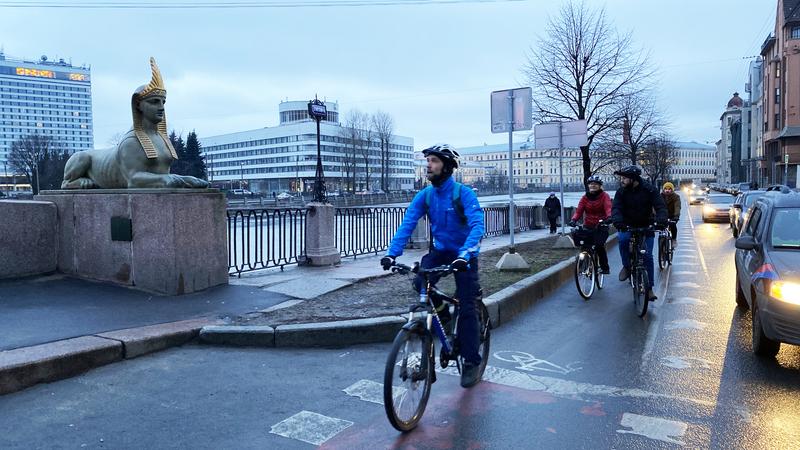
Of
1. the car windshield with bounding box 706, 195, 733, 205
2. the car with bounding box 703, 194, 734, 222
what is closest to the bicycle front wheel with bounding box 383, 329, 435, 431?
the car with bounding box 703, 194, 734, 222

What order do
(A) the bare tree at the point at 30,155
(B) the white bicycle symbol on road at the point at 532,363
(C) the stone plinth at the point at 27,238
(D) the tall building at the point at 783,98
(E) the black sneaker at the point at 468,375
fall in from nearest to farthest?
(E) the black sneaker at the point at 468,375 → (B) the white bicycle symbol on road at the point at 532,363 → (C) the stone plinth at the point at 27,238 → (D) the tall building at the point at 783,98 → (A) the bare tree at the point at 30,155

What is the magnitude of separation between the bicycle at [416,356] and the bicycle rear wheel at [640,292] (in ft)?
13.8

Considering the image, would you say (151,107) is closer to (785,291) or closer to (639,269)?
(639,269)

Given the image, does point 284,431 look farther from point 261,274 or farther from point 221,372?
point 261,274

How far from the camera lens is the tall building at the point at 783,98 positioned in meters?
76.6

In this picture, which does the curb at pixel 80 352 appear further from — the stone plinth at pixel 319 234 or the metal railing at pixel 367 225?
the metal railing at pixel 367 225

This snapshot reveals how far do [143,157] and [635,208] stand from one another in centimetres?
716

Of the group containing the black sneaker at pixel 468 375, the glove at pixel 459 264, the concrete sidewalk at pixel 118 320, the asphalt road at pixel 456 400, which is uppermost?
the glove at pixel 459 264

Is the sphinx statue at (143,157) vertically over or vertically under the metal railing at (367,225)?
over

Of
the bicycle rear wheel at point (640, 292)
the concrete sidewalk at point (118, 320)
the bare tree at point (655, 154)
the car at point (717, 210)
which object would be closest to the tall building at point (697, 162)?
the bare tree at point (655, 154)

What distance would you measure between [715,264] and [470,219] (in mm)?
11156

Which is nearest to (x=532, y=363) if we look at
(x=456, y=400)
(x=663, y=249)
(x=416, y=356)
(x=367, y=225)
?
(x=456, y=400)

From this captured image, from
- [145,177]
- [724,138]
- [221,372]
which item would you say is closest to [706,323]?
[221,372]

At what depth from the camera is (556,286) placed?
1038 cm
